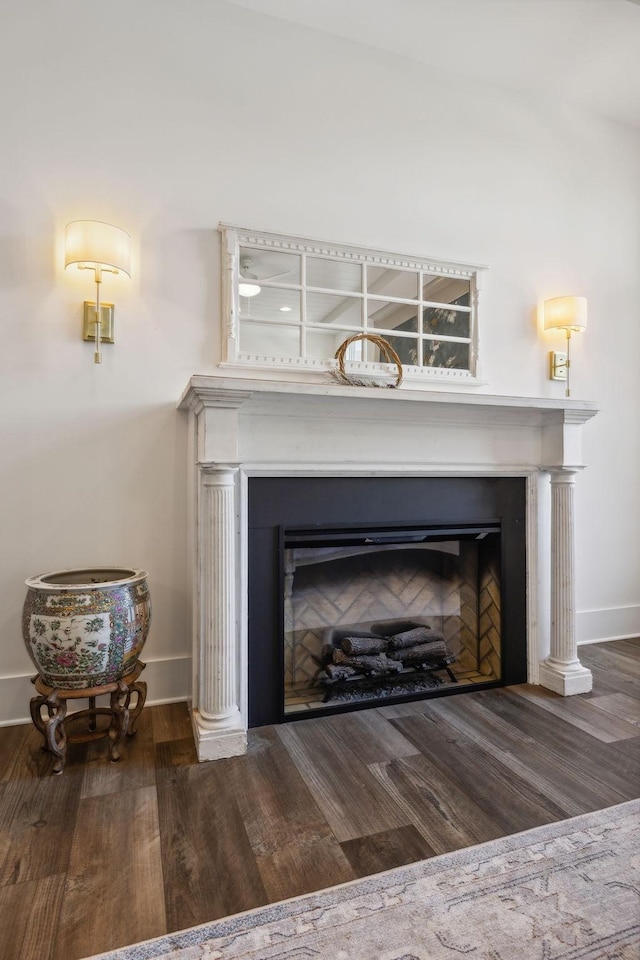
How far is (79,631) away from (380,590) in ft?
4.02

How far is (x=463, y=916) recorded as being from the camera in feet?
3.45

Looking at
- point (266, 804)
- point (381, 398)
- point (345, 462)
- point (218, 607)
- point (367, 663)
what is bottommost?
point (266, 804)

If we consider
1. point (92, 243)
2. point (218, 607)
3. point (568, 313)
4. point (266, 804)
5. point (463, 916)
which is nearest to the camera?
point (463, 916)

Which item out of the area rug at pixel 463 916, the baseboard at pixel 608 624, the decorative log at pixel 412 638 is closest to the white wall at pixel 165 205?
the decorative log at pixel 412 638

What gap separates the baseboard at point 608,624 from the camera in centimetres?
281

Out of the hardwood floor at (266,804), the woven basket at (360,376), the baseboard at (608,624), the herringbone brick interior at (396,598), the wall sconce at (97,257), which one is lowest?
the hardwood floor at (266,804)

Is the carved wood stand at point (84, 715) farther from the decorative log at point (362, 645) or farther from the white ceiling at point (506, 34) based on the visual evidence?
the white ceiling at point (506, 34)

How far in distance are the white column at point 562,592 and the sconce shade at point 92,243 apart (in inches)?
77.4

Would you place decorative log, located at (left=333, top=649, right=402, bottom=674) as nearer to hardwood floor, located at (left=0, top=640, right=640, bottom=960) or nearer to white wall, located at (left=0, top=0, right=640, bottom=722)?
hardwood floor, located at (left=0, top=640, right=640, bottom=960)

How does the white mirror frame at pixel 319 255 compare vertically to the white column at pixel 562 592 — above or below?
above

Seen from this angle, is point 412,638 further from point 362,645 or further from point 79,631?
point 79,631

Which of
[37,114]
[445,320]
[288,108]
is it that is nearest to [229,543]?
[445,320]

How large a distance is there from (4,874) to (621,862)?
4.52 ft

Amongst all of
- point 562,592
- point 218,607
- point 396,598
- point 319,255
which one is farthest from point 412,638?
point 319,255
